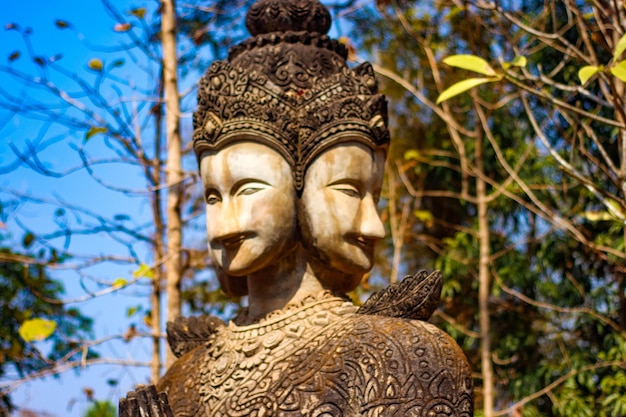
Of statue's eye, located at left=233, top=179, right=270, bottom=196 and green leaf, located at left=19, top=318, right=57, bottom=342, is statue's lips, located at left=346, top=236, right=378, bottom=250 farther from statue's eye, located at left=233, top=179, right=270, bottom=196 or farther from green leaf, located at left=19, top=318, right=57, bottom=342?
green leaf, located at left=19, top=318, right=57, bottom=342

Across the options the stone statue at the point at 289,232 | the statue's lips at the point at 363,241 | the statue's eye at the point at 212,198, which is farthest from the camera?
the statue's eye at the point at 212,198

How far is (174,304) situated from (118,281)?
414 mm

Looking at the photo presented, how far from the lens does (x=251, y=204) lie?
155 inches

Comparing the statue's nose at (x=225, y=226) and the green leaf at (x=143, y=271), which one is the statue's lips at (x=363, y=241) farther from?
the green leaf at (x=143, y=271)

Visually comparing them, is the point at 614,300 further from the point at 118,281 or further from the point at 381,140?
the point at 381,140

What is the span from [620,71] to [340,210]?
1.26 meters

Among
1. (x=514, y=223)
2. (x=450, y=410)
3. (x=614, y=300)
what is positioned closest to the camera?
(x=450, y=410)

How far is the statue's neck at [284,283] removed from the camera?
4031mm

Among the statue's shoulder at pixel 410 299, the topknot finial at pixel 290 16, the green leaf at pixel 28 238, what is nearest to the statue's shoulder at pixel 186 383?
the statue's shoulder at pixel 410 299

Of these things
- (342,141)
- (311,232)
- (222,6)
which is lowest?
(311,232)

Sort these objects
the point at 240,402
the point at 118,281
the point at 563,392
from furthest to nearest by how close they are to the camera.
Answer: the point at 563,392
the point at 118,281
the point at 240,402

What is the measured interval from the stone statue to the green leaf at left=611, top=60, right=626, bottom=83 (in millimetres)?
940

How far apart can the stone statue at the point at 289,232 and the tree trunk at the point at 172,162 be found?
111 inches

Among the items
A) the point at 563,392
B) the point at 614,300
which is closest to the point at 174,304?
the point at 563,392
